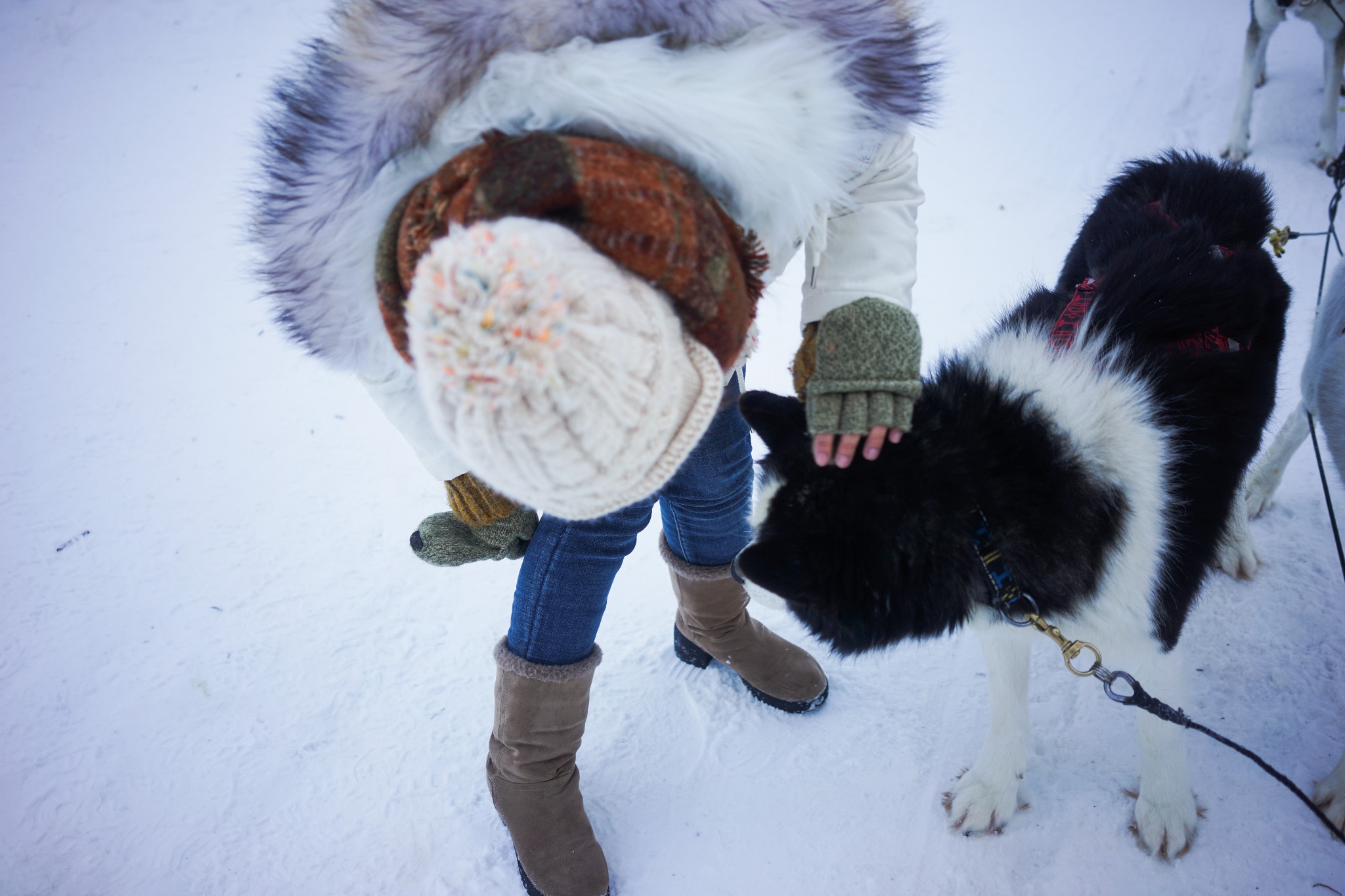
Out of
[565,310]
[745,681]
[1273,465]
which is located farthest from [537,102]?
[1273,465]

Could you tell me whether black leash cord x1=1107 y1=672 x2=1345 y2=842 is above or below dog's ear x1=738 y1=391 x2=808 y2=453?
below

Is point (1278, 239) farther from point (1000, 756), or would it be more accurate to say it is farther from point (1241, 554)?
point (1000, 756)

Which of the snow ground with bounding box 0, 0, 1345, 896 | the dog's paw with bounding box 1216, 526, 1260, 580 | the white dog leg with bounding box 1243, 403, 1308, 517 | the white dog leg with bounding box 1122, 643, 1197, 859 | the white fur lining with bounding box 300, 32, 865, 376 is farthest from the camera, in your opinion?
the white dog leg with bounding box 1243, 403, 1308, 517

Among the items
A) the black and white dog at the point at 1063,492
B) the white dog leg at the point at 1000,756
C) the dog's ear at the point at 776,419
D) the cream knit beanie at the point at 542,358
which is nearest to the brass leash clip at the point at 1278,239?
the black and white dog at the point at 1063,492

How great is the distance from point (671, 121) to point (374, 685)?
1687mm

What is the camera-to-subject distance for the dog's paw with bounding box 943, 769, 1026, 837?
4.57 ft

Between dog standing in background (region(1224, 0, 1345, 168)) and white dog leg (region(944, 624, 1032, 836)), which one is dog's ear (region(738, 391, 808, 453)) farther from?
dog standing in background (region(1224, 0, 1345, 168))

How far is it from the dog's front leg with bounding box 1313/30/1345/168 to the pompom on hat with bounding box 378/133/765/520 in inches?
180

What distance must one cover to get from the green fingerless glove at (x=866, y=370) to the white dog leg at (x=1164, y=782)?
0.84 metres

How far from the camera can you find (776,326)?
3113mm

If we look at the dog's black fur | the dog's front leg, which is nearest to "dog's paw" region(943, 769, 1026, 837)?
the dog's black fur

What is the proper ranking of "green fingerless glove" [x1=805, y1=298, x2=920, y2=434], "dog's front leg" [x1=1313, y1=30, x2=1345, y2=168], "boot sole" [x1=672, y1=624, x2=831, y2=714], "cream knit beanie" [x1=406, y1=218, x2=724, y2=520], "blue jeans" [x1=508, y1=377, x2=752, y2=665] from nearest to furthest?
"cream knit beanie" [x1=406, y1=218, x2=724, y2=520], "green fingerless glove" [x1=805, y1=298, x2=920, y2=434], "blue jeans" [x1=508, y1=377, x2=752, y2=665], "boot sole" [x1=672, y1=624, x2=831, y2=714], "dog's front leg" [x1=1313, y1=30, x2=1345, y2=168]

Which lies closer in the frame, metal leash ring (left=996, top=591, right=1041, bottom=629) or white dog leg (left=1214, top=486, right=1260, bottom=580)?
metal leash ring (left=996, top=591, right=1041, bottom=629)

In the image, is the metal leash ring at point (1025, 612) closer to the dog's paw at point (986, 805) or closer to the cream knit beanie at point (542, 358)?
the dog's paw at point (986, 805)
